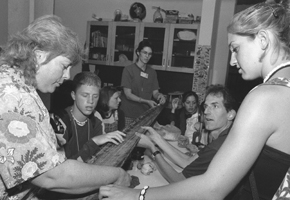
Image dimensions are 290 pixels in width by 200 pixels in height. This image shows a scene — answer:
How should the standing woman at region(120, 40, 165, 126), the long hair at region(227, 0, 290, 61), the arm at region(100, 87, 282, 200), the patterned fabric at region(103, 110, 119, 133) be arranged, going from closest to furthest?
1. the arm at region(100, 87, 282, 200)
2. the long hair at region(227, 0, 290, 61)
3. the patterned fabric at region(103, 110, 119, 133)
4. the standing woman at region(120, 40, 165, 126)

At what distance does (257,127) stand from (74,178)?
64 cm

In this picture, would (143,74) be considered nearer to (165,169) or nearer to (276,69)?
(165,169)

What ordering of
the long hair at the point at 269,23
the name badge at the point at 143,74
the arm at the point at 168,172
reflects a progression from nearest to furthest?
the long hair at the point at 269,23 → the arm at the point at 168,172 → the name badge at the point at 143,74

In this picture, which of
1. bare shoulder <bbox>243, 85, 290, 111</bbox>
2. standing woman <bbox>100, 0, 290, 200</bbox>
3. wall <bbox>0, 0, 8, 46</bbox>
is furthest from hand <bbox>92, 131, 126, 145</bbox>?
wall <bbox>0, 0, 8, 46</bbox>

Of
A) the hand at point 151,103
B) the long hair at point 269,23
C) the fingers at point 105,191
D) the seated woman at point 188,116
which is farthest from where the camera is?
the hand at point 151,103

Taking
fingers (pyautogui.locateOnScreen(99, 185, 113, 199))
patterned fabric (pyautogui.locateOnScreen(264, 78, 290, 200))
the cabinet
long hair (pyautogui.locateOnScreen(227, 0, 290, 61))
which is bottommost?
fingers (pyautogui.locateOnScreen(99, 185, 113, 199))

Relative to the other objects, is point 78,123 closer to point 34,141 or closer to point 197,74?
point 34,141

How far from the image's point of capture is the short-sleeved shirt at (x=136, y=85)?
346 centimetres

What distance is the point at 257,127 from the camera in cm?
71

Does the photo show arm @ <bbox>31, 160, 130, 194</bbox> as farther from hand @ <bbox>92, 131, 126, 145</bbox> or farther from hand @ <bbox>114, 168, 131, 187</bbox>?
hand @ <bbox>92, 131, 126, 145</bbox>

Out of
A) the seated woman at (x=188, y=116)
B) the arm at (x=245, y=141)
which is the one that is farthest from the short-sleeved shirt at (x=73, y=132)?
the seated woman at (x=188, y=116)

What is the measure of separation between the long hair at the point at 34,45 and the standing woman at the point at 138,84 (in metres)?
2.34

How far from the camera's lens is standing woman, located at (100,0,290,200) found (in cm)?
72

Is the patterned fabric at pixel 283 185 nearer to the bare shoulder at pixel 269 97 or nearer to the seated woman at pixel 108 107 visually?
the bare shoulder at pixel 269 97
